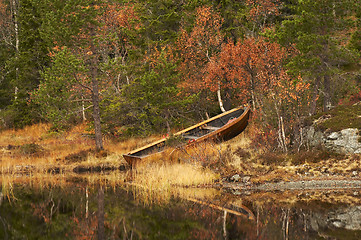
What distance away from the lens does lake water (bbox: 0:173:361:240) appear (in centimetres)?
1019

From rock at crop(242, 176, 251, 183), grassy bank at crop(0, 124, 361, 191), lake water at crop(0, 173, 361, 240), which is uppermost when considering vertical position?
grassy bank at crop(0, 124, 361, 191)

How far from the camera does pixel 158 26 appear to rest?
100 ft

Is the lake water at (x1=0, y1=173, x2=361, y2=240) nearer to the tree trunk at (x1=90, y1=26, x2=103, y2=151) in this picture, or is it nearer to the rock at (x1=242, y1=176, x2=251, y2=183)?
the rock at (x1=242, y1=176, x2=251, y2=183)

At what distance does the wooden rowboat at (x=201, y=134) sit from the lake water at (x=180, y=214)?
13.8 feet

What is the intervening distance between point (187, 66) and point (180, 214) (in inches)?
672

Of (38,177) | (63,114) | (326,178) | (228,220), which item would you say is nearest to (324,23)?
(326,178)

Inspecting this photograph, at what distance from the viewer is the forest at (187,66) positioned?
18594 mm

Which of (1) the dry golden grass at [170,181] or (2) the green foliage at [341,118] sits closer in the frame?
(1) the dry golden grass at [170,181]

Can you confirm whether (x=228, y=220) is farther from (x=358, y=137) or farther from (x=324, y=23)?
(x=324, y=23)

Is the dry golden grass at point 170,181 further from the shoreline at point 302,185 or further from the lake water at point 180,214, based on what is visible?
the shoreline at point 302,185

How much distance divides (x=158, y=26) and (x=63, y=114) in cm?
1183

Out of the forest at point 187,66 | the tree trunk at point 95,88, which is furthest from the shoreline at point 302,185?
the tree trunk at point 95,88

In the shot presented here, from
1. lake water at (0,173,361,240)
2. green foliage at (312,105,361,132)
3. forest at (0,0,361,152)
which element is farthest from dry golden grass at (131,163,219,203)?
green foliage at (312,105,361,132)

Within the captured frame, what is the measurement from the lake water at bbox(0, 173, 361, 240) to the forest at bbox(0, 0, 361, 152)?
492 cm
